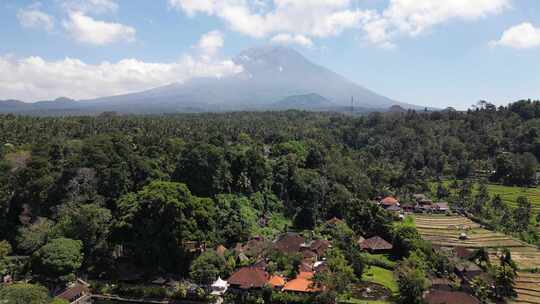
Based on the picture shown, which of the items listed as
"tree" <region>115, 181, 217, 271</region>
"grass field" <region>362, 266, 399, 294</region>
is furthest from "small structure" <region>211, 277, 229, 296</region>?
"grass field" <region>362, 266, 399, 294</region>

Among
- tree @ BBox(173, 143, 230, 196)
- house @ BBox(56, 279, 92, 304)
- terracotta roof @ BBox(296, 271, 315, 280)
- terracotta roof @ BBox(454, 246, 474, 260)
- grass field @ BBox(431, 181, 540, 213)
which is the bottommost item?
house @ BBox(56, 279, 92, 304)

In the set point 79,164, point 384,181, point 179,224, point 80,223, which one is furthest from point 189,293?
point 384,181

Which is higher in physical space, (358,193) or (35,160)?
(35,160)

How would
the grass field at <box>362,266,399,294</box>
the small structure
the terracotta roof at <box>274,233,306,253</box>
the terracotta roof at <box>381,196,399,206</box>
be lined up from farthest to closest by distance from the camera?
the terracotta roof at <box>381,196,399,206</box>
the terracotta roof at <box>274,233,306,253</box>
the grass field at <box>362,266,399,294</box>
the small structure

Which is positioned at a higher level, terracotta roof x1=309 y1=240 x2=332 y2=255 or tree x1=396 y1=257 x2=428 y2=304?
tree x1=396 y1=257 x2=428 y2=304

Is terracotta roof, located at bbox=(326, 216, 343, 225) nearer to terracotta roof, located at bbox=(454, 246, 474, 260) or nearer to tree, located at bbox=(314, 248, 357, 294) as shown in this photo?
tree, located at bbox=(314, 248, 357, 294)

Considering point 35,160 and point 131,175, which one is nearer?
point 35,160

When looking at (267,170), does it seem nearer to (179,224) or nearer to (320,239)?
(320,239)
